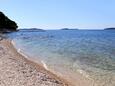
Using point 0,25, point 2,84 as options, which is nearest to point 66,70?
point 2,84

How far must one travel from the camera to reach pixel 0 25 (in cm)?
11231

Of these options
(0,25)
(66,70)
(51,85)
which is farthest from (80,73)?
(0,25)

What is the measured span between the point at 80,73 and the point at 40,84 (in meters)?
5.00

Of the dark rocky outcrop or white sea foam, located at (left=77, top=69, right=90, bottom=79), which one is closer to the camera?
white sea foam, located at (left=77, top=69, right=90, bottom=79)

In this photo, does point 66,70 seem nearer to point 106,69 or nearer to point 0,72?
point 106,69

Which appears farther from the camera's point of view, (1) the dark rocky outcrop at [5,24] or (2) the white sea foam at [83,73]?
(1) the dark rocky outcrop at [5,24]

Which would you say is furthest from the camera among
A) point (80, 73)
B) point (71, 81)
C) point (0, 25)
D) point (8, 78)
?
point (0, 25)

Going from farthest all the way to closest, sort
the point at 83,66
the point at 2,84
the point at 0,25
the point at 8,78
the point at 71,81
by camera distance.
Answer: the point at 0,25, the point at 83,66, the point at 71,81, the point at 8,78, the point at 2,84

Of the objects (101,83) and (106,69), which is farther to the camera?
(106,69)

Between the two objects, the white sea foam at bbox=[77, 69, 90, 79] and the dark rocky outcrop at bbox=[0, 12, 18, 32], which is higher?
the dark rocky outcrop at bbox=[0, 12, 18, 32]

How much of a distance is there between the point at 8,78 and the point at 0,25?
105 m

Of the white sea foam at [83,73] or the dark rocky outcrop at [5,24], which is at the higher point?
the dark rocky outcrop at [5,24]

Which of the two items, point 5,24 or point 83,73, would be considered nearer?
point 83,73

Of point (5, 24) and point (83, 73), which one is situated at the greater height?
point (5, 24)
